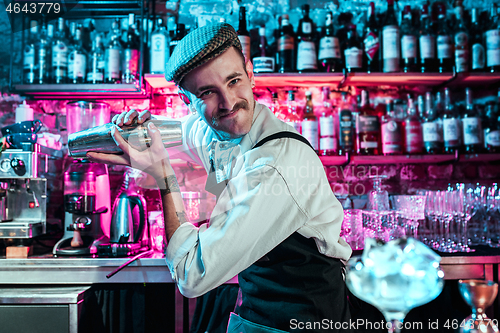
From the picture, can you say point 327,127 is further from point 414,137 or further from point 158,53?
point 158,53

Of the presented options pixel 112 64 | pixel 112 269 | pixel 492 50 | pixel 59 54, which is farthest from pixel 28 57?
pixel 492 50

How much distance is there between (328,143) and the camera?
201cm

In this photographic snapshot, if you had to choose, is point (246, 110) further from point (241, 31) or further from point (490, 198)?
point (490, 198)

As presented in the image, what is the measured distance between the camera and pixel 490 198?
1.90m

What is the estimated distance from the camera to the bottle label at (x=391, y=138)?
2007 millimetres

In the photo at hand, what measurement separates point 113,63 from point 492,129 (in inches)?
90.5

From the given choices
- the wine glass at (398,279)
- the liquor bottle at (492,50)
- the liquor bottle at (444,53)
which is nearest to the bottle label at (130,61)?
the liquor bottle at (444,53)

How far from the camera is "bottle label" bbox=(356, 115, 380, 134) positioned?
2062mm

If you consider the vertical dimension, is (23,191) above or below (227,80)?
below

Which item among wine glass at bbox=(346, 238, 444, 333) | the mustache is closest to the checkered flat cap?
the mustache

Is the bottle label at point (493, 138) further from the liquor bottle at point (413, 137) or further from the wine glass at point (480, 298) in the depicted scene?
the wine glass at point (480, 298)

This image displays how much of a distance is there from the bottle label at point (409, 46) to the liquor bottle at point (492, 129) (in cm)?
65

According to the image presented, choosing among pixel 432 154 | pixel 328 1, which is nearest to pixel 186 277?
pixel 432 154

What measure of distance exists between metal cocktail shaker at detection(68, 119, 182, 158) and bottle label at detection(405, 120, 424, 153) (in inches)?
57.6
